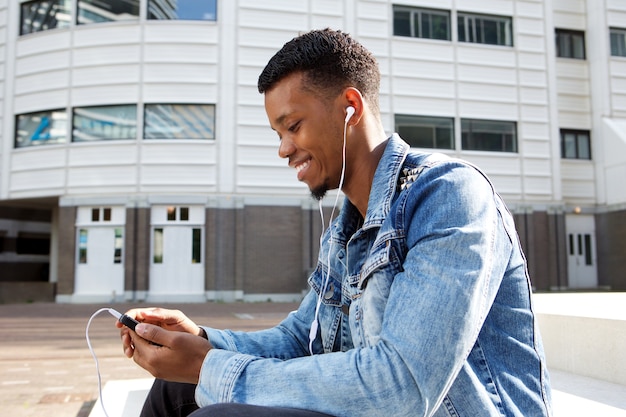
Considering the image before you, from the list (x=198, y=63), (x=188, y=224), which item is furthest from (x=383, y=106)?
(x=188, y=224)

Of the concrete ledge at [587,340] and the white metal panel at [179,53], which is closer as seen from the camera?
the concrete ledge at [587,340]

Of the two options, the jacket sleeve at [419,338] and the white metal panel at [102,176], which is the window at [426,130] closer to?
the white metal panel at [102,176]

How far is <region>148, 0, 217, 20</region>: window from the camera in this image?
1828 cm

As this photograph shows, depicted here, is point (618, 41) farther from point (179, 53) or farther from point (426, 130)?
point (179, 53)

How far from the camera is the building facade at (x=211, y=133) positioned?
695 inches

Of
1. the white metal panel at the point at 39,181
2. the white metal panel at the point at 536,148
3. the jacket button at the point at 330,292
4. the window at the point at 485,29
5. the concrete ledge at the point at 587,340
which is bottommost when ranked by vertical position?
the concrete ledge at the point at 587,340

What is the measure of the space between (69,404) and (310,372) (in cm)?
425

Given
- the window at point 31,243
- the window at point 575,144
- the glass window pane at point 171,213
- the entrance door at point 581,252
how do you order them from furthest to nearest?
the window at point 31,243 < the window at point 575,144 < the entrance door at point 581,252 < the glass window pane at point 171,213

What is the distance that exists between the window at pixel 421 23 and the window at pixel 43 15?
11.5 meters

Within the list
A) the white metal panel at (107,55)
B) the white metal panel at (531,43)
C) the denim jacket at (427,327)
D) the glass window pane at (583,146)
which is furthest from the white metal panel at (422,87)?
the denim jacket at (427,327)

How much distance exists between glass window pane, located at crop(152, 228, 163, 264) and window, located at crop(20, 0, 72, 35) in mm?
7864

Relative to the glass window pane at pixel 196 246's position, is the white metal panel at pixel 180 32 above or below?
above

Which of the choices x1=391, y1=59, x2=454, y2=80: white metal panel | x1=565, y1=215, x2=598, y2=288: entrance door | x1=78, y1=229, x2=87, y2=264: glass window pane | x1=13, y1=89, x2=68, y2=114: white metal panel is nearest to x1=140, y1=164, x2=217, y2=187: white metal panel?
x1=78, y1=229, x2=87, y2=264: glass window pane

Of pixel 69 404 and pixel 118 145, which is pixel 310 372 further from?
pixel 118 145
